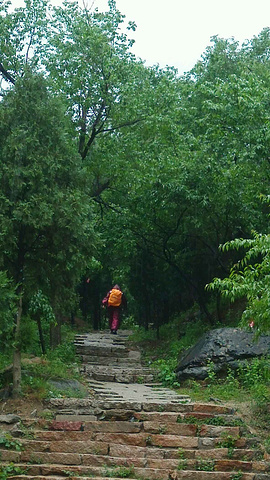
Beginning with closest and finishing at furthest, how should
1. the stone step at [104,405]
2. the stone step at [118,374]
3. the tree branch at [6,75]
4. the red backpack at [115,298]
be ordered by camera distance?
the stone step at [104,405] < the stone step at [118,374] < the tree branch at [6,75] < the red backpack at [115,298]

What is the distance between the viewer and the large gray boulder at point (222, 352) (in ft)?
46.4

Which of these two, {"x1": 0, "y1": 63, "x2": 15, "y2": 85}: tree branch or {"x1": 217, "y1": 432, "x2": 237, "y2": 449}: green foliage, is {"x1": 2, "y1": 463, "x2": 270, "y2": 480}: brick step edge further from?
{"x1": 0, "y1": 63, "x2": 15, "y2": 85}: tree branch

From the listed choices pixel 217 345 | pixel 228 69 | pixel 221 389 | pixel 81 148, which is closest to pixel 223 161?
pixel 81 148

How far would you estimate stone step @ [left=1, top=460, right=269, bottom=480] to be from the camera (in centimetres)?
917

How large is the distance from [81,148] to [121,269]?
6.11 m

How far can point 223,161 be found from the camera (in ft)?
58.8

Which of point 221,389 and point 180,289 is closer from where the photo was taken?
point 221,389

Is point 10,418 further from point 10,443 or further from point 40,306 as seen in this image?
point 40,306

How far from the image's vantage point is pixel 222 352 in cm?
1430

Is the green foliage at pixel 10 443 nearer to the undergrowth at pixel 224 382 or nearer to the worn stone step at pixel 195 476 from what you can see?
the worn stone step at pixel 195 476

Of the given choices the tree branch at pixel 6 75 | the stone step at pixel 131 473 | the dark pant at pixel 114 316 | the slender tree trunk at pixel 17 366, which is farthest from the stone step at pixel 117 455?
the tree branch at pixel 6 75

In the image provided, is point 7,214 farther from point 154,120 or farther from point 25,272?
point 154,120

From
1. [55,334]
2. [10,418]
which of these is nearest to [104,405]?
[10,418]

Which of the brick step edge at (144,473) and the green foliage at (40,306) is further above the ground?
the green foliage at (40,306)
